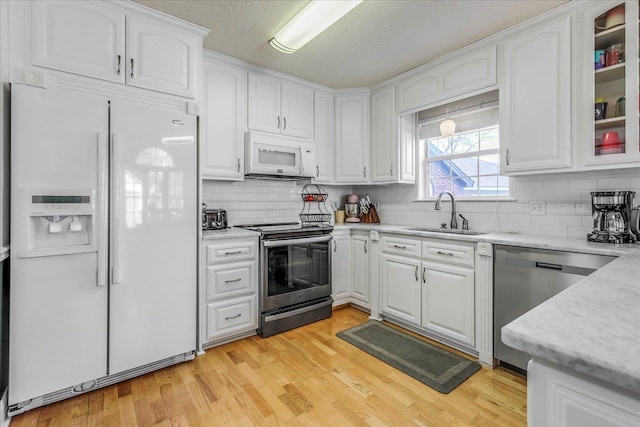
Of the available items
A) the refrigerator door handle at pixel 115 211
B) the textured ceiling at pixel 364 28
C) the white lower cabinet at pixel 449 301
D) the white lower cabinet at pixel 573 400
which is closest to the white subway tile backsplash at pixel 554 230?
the white lower cabinet at pixel 449 301

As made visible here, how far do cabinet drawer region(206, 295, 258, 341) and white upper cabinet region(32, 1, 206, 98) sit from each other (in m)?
1.71

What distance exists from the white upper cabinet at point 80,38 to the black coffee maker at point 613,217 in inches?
128

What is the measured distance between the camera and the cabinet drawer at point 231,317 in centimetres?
251

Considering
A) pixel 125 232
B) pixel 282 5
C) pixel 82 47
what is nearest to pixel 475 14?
pixel 282 5

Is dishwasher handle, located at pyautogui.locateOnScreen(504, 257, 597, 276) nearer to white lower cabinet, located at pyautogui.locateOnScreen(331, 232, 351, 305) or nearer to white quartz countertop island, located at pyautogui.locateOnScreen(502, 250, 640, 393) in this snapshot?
white quartz countertop island, located at pyautogui.locateOnScreen(502, 250, 640, 393)

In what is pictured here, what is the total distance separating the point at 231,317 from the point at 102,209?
50.2 inches

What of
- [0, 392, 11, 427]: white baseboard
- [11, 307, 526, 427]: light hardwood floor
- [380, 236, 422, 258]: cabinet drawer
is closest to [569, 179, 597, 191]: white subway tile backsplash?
[380, 236, 422, 258]: cabinet drawer

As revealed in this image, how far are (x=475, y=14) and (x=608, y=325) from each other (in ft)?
7.70

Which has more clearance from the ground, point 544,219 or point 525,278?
point 544,219

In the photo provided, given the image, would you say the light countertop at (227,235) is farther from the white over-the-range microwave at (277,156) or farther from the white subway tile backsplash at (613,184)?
the white subway tile backsplash at (613,184)

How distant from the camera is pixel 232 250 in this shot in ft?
8.54

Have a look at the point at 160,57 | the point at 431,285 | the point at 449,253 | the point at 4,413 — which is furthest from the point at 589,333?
the point at 160,57

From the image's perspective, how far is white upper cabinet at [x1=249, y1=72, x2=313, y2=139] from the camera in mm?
3092

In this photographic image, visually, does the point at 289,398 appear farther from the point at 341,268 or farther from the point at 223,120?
the point at 223,120
